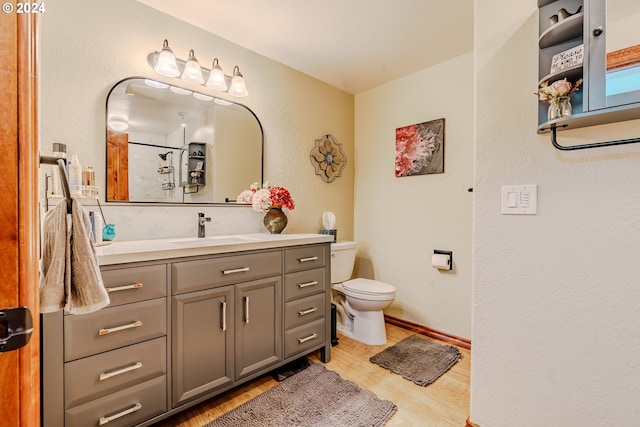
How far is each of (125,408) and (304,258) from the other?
3.82 ft

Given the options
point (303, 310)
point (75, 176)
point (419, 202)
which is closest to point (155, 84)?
point (75, 176)

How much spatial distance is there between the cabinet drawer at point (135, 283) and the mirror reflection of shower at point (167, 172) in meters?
0.77

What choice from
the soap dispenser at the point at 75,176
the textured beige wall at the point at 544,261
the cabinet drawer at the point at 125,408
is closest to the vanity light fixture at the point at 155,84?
the soap dispenser at the point at 75,176

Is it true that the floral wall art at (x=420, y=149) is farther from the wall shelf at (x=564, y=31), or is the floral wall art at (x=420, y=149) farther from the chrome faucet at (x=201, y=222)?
the chrome faucet at (x=201, y=222)

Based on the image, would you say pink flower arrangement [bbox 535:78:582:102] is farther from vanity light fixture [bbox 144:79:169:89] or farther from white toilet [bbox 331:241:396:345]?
vanity light fixture [bbox 144:79:169:89]

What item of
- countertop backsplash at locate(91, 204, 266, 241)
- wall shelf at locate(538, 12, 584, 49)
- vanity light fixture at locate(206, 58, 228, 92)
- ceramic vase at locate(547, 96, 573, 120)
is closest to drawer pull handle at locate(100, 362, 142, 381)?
countertop backsplash at locate(91, 204, 266, 241)

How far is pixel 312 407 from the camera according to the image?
168 cm

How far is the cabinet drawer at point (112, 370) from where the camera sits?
3.99 feet

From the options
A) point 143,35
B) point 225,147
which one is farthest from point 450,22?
point 143,35

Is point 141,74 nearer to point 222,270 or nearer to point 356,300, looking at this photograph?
point 222,270

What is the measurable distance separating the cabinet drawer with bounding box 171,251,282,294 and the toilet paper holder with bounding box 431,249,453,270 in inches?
55.0

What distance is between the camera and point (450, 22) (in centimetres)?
207

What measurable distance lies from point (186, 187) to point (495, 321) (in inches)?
77.4

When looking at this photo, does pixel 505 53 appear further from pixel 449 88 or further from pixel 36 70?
pixel 36 70
